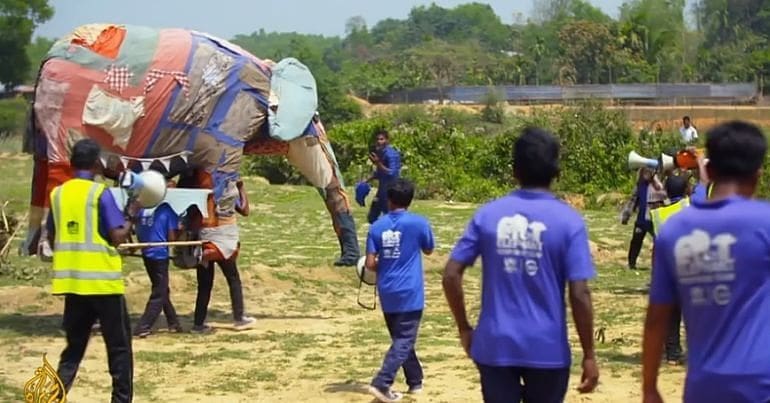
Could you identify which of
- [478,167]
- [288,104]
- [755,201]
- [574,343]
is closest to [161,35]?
[288,104]

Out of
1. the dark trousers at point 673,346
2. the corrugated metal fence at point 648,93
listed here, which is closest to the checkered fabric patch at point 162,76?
the dark trousers at point 673,346

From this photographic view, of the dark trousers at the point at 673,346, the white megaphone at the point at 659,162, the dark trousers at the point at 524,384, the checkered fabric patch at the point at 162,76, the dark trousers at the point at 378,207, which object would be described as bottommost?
the dark trousers at the point at 673,346

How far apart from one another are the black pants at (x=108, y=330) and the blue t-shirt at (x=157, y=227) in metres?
3.32

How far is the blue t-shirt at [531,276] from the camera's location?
5184 mm

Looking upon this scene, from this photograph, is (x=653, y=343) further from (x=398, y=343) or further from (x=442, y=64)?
(x=442, y=64)

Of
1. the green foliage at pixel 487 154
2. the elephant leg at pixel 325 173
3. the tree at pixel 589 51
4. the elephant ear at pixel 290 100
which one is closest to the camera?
the elephant ear at pixel 290 100

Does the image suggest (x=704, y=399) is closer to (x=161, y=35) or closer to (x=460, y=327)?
(x=460, y=327)

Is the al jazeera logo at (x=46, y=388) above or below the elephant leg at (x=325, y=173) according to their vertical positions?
below

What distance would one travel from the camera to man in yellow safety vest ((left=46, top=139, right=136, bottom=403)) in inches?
299

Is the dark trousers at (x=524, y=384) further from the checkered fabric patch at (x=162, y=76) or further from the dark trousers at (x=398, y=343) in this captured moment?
the checkered fabric patch at (x=162, y=76)

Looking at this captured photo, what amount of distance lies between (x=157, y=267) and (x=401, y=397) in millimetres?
3321

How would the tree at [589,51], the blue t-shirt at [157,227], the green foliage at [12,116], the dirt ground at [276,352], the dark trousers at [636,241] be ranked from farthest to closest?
the tree at [589,51]
the green foliage at [12,116]
the dark trousers at [636,241]
the blue t-shirt at [157,227]
the dirt ground at [276,352]

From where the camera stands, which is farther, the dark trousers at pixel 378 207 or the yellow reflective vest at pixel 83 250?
the dark trousers at pixel 378 207

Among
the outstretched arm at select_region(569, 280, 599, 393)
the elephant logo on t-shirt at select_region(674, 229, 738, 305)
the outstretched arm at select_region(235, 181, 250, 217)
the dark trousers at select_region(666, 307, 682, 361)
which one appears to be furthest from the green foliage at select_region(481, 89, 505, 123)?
the elephant logo on t-shirt at select_region(674, 229, 738, 305)
